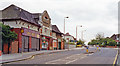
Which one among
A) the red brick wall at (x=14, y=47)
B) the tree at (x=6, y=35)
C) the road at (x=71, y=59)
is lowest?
the road at (x=71, y=59)

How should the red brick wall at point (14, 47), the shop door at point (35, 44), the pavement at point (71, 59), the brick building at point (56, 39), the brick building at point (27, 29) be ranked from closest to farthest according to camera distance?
the pavement at point (71, 59)
the red brick wall at point (14, 47)
the brick building at point (27, 29)
the shop door at point (35, 44)
the brick building at point (56, 39)

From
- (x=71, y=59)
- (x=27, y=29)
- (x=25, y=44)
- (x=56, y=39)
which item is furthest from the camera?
(x=56, y=39)

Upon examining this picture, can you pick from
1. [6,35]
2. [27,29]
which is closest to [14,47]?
[6,35]

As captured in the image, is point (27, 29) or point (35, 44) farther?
point (35, 44)

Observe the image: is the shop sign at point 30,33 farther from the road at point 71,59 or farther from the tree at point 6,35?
the road at point 71,59

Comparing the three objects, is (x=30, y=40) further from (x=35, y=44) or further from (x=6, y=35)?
(x=6, y=35)

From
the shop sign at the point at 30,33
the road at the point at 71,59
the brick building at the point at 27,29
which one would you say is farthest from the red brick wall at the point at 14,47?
the road at the point at 71,59

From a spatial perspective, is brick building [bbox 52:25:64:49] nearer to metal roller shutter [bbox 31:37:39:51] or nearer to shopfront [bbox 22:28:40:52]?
metal roller shutter [bbox 31:37:39:51]

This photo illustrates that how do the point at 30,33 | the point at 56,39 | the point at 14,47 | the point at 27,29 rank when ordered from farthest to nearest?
1. the point at 56,39
2. the point at 30,33
3. the point at 27,29
4. the point at 14,47

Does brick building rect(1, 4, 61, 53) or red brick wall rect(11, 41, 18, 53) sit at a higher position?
brick building rect(1, 4, 61, 53)

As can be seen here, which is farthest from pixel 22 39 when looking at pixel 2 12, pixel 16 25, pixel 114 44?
pixel 114 44

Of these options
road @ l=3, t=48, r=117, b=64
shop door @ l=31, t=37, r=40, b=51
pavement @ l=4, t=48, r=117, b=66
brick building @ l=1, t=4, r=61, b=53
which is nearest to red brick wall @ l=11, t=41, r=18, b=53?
brick building @ l=1, t=4, r=61, b=53

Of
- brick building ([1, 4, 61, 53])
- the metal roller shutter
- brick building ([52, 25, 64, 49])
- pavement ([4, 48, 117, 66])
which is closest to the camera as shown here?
pavement ([4, 48, 117, 66])

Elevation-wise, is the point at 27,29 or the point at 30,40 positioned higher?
the point at 27,29
